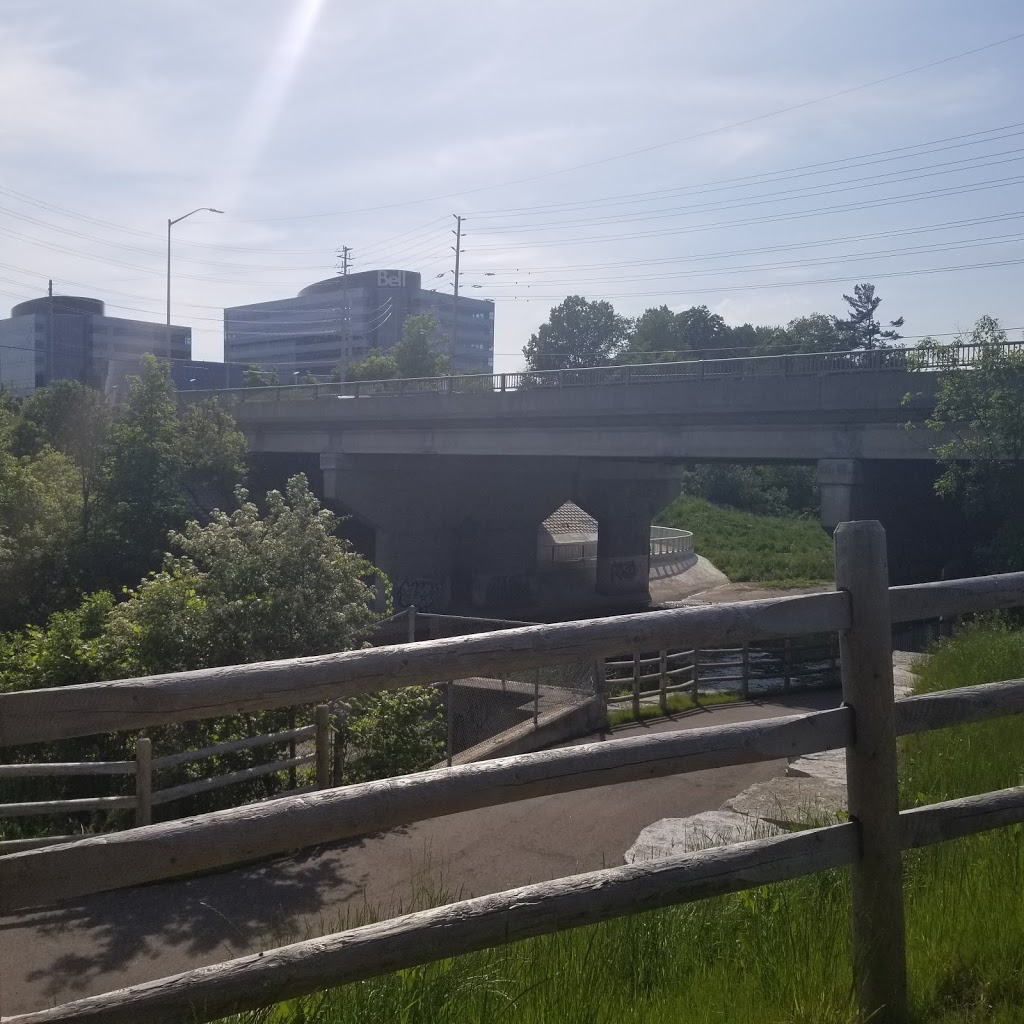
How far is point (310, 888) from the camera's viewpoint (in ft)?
26.8

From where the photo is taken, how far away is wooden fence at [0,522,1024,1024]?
239cm

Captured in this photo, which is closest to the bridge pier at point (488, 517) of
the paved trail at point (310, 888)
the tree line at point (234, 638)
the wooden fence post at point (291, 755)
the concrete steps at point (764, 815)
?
the tree line at point (234, 638)

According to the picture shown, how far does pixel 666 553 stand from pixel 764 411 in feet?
89.9

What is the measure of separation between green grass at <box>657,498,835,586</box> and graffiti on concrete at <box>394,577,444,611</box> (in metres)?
17.2

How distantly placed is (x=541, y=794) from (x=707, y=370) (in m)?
30.3

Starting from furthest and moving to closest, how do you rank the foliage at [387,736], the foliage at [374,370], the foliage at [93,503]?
the foliage at [374,370]
the foliage at [93,503]
the foliage at [387,736]

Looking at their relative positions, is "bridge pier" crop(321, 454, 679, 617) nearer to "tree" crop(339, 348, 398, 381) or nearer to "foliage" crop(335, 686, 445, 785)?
"foliage" crop(335, 686, 445, 785)

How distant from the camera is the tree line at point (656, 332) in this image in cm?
12656

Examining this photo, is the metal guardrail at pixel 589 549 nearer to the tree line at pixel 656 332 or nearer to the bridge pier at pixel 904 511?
the bridge pier at pixel 904 511

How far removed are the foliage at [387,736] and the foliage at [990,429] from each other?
47.5 ft

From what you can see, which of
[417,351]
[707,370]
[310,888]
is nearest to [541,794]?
[310,888]

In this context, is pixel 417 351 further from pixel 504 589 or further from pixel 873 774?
pixel 873 774

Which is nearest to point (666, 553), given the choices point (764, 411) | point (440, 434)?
point (440, 434)

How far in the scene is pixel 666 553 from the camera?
5706 centimetres
